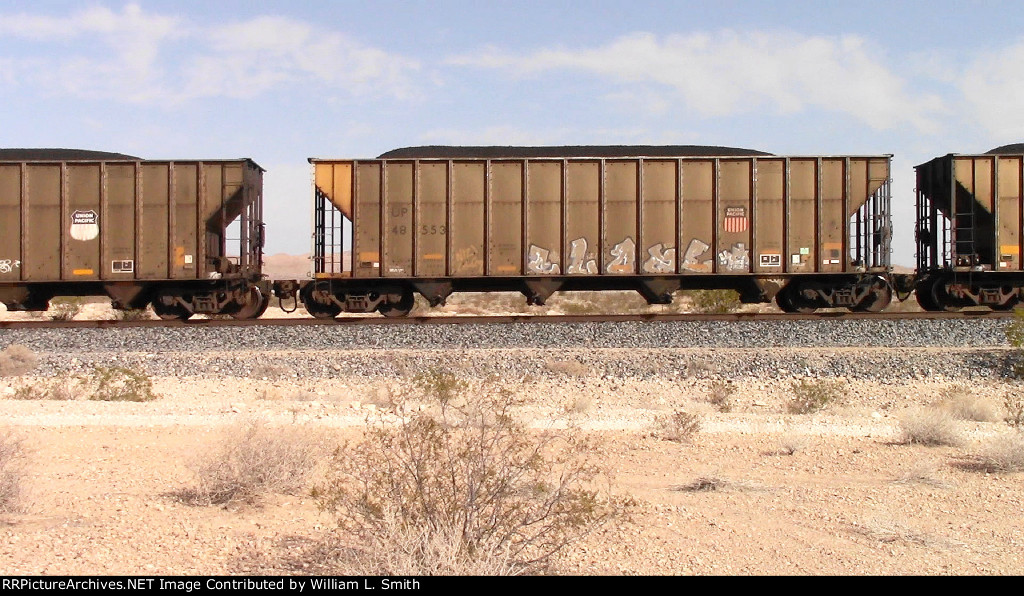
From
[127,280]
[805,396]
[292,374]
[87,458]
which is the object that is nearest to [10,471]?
[87,458]

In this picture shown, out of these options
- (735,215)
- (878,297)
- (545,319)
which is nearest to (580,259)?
(545,319)

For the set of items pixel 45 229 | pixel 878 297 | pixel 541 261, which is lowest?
pixel 878 297

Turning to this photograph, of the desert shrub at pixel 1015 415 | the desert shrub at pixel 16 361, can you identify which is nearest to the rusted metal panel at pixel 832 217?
the desert shrub at pixel 1015 415

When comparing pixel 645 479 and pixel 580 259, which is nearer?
pixel 645 479

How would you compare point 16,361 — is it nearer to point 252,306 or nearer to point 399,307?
point 252,306

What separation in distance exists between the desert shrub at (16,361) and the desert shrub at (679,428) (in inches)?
380

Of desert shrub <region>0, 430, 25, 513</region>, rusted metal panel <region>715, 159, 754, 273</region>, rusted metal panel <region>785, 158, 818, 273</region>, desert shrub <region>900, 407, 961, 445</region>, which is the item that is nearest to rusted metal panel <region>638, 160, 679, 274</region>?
rusted metal panel <region>715, 159, 754, 273</region>

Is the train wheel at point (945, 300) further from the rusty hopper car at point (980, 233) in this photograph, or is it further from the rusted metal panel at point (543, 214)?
the rusted metal panel at point (543, 214)

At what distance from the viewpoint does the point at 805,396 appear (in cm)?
1073

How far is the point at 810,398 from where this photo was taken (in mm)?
10695

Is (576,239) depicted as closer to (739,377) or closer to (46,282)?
(739,377)

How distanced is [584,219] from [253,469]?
12329 millimetres

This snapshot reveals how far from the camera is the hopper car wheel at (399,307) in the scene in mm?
18484

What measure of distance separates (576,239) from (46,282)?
1103cm
